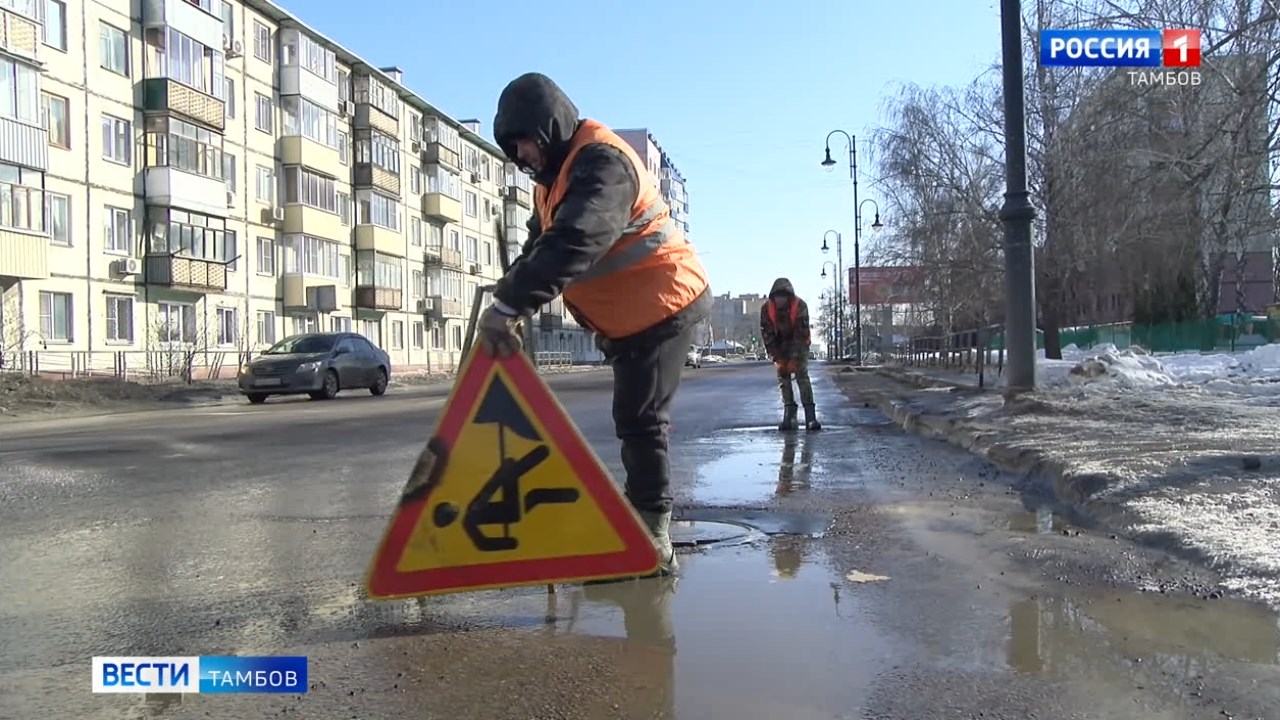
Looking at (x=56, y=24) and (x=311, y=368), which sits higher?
(x=56, y=24)

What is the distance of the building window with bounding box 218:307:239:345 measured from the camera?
37719 millimetres

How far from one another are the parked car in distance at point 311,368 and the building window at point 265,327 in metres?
19.3

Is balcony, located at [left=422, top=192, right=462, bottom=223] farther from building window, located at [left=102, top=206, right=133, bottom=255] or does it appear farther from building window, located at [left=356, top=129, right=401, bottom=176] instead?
building window, located at [left=102, top=206, right=133, bottom=255]

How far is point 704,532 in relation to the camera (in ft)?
16.0

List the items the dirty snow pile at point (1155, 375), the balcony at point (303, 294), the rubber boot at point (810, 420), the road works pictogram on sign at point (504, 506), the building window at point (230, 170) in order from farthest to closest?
the balcony at point (303, 294)
the building window at point (230, 170)
the dirty snow pile at point (1155, 375)
the rubber boot at point (810, 420)
the road works pictogram on sign at point (504, 506)

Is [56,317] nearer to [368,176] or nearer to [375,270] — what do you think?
[375,270]

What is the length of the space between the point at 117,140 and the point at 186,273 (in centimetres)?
487

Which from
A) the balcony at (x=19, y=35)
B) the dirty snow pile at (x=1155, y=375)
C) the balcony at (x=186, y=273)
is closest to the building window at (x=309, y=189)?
the balcony at (x=186, y=273)

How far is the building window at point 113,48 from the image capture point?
31.8m

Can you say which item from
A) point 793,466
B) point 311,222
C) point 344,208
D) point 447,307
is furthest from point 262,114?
point 793,466

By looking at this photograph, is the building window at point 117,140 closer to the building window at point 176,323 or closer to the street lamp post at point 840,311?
the building window at point 176,323

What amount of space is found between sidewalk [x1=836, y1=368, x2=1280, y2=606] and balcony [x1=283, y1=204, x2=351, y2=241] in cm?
3614

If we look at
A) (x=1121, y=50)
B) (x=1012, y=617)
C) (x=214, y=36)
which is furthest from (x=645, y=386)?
(x=214, y=36)

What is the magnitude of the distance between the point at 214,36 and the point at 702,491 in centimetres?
3684
